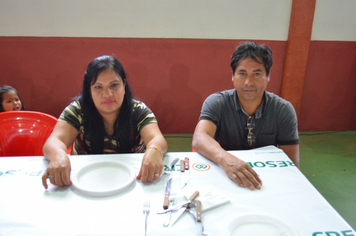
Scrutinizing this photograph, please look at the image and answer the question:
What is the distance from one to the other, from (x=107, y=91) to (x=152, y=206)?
0.74m

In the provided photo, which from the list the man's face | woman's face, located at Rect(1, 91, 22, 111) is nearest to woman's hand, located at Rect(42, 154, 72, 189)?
the man's face

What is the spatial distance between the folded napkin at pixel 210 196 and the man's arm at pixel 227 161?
0.39ft

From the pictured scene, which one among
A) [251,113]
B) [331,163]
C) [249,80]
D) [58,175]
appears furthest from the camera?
[331,163]

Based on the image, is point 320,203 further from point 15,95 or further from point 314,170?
point 15,95

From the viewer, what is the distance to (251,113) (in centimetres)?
156

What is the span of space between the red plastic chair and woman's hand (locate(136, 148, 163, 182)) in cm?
Answer: 99

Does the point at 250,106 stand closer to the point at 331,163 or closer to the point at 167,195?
the point at 167,195

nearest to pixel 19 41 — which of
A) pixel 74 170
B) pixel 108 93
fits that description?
pixel 108 93

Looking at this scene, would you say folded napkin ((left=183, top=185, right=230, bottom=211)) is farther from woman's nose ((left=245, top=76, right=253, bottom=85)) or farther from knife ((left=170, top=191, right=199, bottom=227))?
woman's nose ((left=245, top=76, right=253, bottom=85))

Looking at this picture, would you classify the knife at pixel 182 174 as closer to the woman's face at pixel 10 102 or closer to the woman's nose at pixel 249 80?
the woman's nose at pixel 249 80

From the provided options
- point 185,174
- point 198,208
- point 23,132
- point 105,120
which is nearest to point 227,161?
point 185,174

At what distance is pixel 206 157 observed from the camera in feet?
4.00

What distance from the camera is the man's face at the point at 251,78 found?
4.79 feet

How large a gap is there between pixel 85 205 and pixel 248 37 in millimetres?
2766
